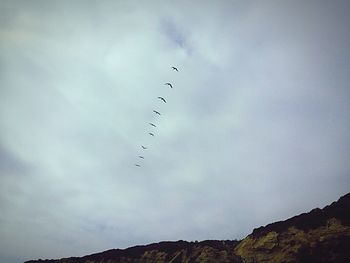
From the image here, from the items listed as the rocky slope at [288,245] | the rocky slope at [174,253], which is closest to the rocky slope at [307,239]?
the rocky slope at [288,245]

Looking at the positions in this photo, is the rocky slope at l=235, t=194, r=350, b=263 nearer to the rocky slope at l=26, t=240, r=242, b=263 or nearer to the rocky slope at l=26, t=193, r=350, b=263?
the rocky slope at l=26, t=193, r=350, b=263

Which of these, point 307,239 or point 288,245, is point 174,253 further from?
point 307,239

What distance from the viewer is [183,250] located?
59.2 metres

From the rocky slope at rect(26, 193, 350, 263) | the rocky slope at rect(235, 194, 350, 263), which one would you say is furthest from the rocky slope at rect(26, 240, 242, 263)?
the rocky slope at rect(235, 194, 350, 263)

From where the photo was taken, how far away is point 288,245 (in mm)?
45281

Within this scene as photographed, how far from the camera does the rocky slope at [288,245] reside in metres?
41.3

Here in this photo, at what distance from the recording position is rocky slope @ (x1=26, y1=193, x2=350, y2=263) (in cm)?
4128

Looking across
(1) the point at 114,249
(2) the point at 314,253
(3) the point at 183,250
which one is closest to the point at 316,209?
(2) the point at 314,253

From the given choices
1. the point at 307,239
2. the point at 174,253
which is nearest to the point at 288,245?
the point at 307,239

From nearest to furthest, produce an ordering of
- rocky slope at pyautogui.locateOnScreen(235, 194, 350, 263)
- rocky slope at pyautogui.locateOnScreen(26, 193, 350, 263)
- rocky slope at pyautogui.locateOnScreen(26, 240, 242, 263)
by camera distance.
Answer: rocky slope at pyautogui.locateOnScreen(235, 194, 350, 263) → rocky slope at pyautogui.locateOnScreen(26, 193, 350, 263) → rocky slope at pyautogui.locateOnScreen(26, 240, 242, 263)

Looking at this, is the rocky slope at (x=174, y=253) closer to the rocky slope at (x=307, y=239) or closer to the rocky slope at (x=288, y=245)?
the rocky slope at (x=288, y=245)

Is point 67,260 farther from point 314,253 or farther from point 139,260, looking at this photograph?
point 314,253

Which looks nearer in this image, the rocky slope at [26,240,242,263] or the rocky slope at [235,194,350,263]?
the rocky slope at [235,194,350,263]

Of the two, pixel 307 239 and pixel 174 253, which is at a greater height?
pixel 174 253
